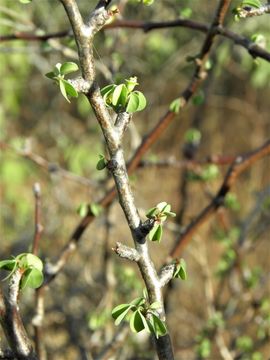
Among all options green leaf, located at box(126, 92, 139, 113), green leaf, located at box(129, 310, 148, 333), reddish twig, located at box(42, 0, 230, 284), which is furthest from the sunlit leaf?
reddish twig, located at box(42, 0, 230, 284)

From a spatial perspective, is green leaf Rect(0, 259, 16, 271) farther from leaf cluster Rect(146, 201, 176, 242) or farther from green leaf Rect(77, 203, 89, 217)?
green leaf Rect(77, 203, 89, 217)

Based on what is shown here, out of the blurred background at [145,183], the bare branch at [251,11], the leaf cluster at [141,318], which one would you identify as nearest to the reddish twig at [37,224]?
the blurred background at [145,183]

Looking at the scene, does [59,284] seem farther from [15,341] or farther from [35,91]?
[35,91]

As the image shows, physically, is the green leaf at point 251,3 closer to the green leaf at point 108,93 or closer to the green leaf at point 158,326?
the green leaf at point 108,93

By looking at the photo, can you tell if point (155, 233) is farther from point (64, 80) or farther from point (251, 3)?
point (251, 3)

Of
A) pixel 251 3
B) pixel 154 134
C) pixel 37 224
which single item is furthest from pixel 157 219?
pixel 154 134

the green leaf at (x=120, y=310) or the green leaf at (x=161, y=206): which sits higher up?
the green leaf at (x=161, y=206)
